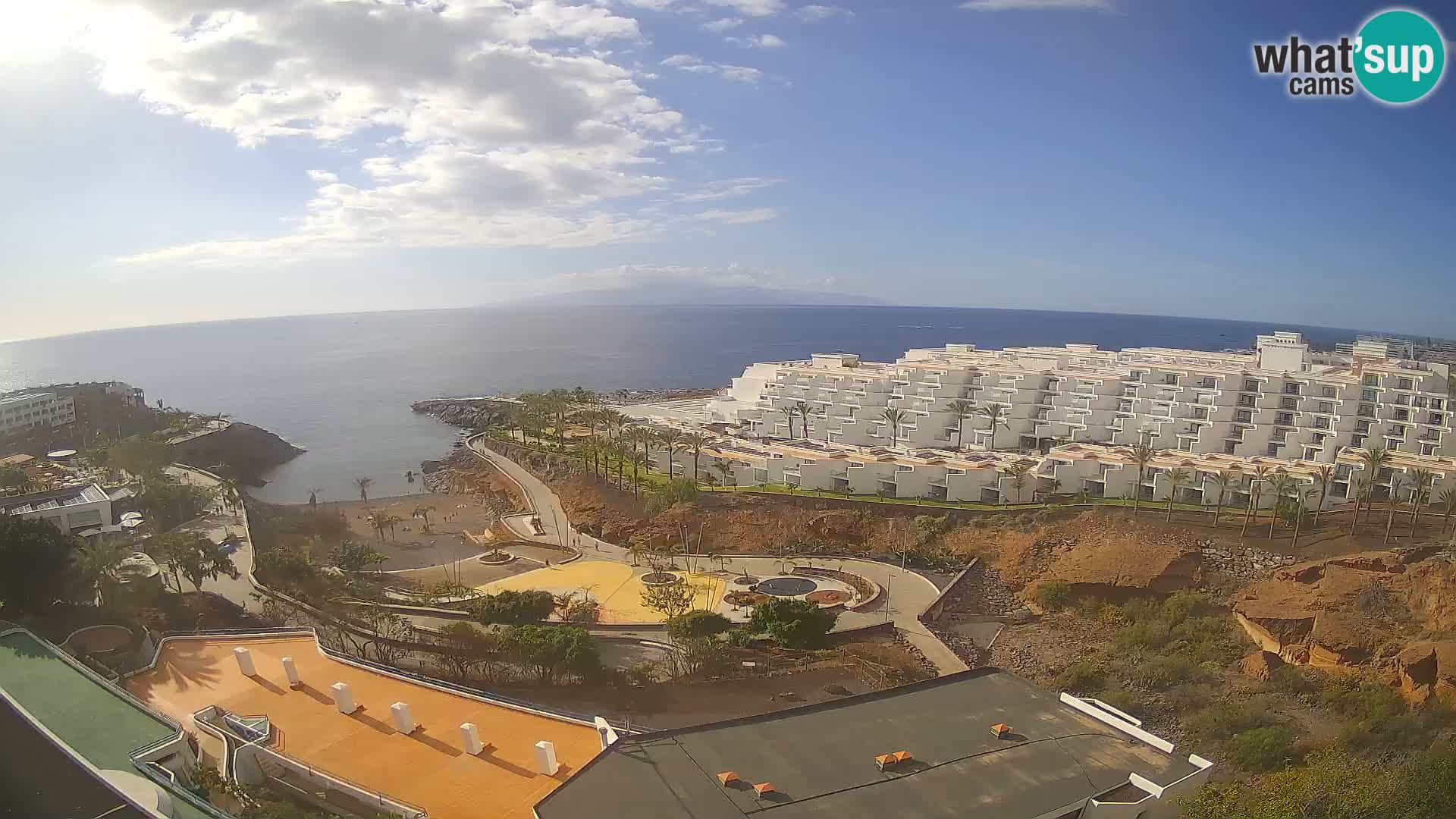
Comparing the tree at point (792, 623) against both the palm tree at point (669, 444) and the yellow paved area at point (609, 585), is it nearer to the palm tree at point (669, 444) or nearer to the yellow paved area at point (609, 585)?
the yellow paved area at point (609, 585)

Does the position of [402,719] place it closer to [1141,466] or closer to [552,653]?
[552,653]

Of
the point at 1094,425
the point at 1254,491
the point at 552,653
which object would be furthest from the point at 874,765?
the point at 1094,425

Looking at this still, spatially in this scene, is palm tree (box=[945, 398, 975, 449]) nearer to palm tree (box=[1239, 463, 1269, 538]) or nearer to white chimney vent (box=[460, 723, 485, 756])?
palm tree (box=[1239, 463, 1269, 538])

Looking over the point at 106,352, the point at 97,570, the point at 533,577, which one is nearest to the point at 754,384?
the point at 533,577

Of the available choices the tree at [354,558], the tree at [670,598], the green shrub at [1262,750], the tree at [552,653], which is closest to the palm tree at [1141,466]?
the green shrub at [1262,750]

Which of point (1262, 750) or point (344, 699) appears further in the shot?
point (1262, 750)

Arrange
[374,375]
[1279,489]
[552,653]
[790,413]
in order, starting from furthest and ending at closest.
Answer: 1. [374,375]
2. [790,413]
3. [1279,489]
4. [552,653]

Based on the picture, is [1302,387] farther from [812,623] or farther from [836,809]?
[836,809]
